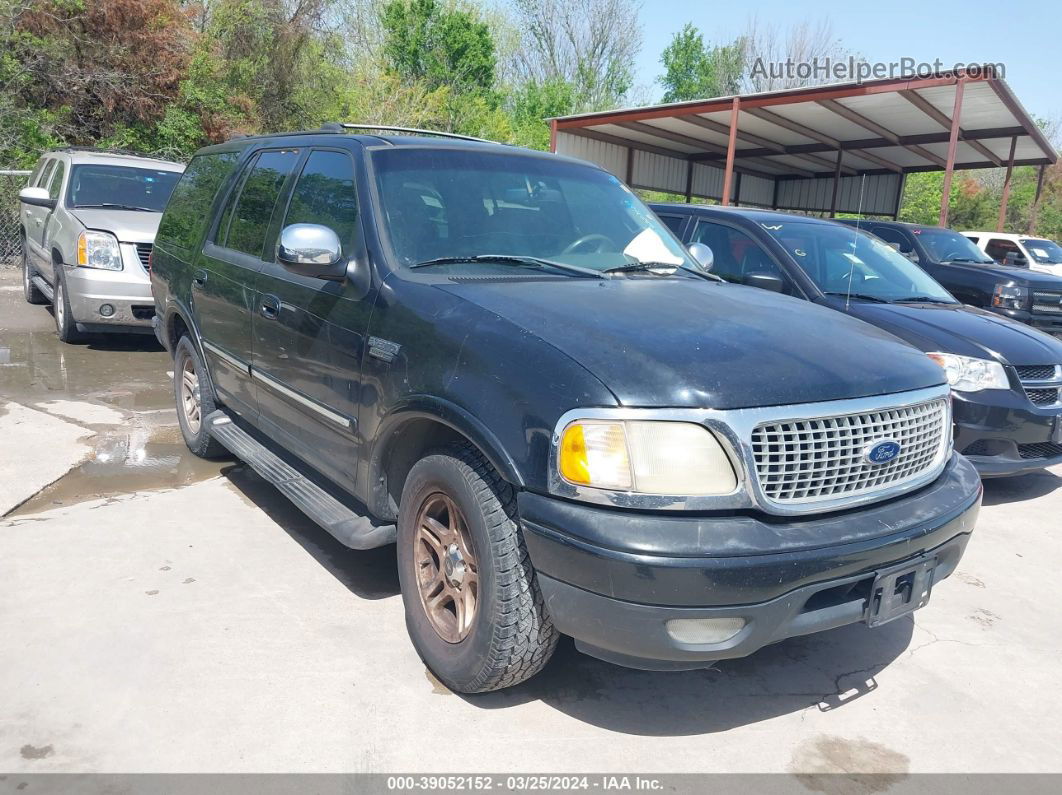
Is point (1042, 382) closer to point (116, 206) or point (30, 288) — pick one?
point (116, 206)

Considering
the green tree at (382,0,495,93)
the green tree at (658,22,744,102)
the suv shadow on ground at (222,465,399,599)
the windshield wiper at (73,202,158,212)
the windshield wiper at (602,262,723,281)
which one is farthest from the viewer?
the green tree at (658,22,744,102)

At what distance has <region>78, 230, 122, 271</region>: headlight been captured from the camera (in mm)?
8039

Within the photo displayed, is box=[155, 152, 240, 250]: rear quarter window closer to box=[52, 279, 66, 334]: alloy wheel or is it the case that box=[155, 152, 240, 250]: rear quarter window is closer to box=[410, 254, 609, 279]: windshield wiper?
box=[410, 254, 609, 279]: windshield wiper

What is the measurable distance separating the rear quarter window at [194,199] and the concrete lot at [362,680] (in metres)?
1.74

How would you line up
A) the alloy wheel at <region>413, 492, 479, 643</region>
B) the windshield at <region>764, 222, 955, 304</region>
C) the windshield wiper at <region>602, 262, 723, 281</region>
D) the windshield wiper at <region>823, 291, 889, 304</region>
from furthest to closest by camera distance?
1. the windshield at <region>764, 222, 955, 304</region>
2. the windshield wiper at <region>823, 291, 889, 304</region>
3. the windshield wiper at <region>602, 262, 723, 281</region>
4. the alloy wheel at <region>413, 492, 479, 643</region>

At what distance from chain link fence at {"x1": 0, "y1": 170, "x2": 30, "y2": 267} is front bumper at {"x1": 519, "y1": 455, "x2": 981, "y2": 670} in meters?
13.6

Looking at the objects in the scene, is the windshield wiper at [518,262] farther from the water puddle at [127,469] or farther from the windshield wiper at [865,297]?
the windshield wiper at [865,297]

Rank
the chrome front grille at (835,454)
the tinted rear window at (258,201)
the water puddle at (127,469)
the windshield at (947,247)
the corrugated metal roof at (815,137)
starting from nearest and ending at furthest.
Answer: the chrome front grille at (835,454) → the tinted rear window at (258,201) → the water puddle at (127,469) → the windshield at (947,247) → the corrugated metal roof at (815,137)

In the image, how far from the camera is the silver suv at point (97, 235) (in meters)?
8.04

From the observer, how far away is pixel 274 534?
14.5 ft

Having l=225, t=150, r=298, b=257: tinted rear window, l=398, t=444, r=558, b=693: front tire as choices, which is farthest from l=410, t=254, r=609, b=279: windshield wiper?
l=225, t=150, r=298, b=257: tinted rear window

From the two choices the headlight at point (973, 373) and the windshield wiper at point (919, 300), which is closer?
the headlight at point (973, 373)

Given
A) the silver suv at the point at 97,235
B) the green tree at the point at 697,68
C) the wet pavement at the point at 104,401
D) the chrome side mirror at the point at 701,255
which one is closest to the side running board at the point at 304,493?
the wet pavement at the point at 104,401

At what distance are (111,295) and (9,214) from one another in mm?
7679
